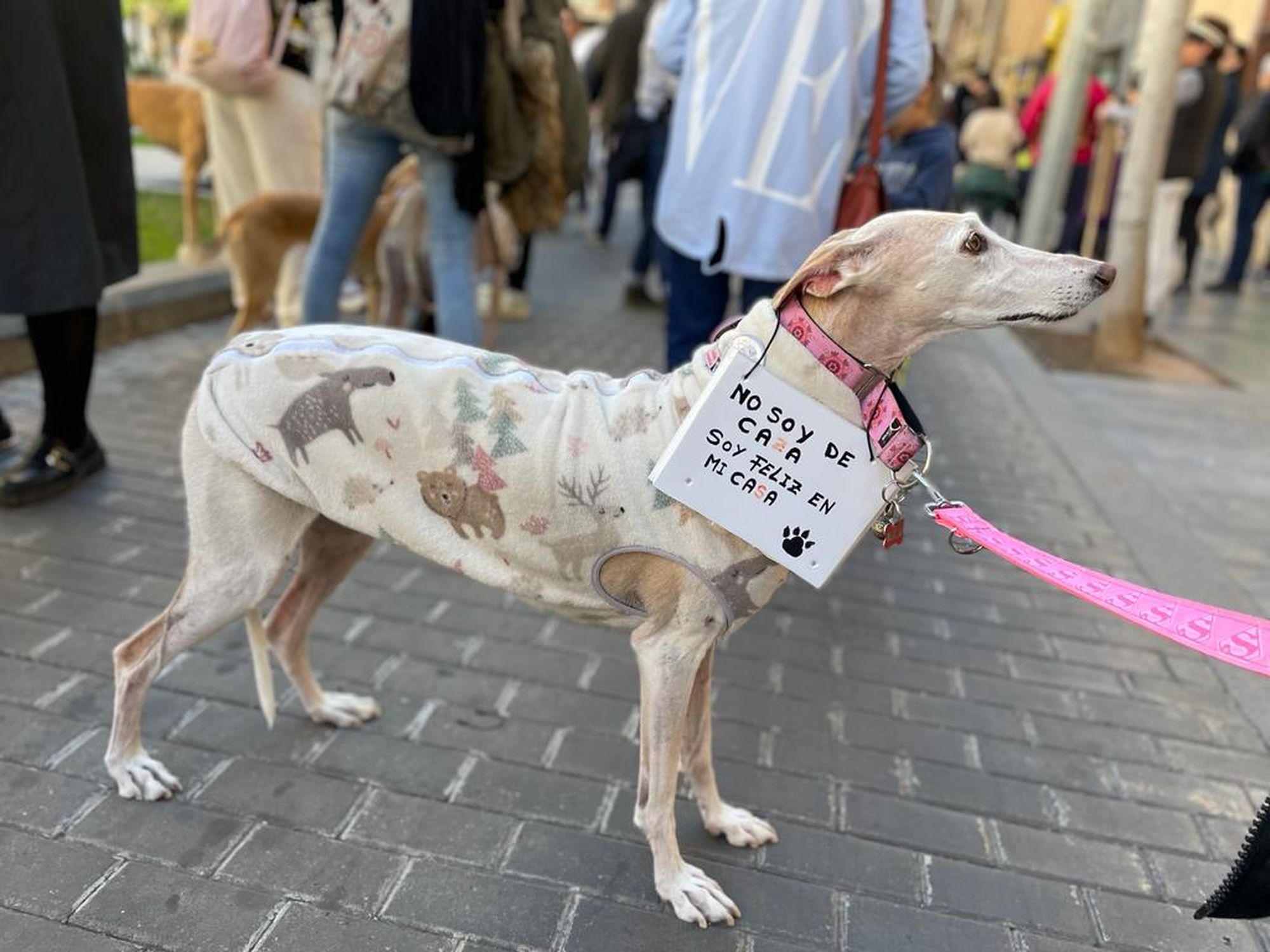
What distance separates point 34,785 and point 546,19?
11.2 feet

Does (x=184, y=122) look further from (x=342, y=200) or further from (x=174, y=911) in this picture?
(x=174, y=911)

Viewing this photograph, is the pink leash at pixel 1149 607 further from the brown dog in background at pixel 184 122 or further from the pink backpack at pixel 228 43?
the brown dog in background at pixel 184 122

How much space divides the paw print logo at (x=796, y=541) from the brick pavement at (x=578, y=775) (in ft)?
2.71

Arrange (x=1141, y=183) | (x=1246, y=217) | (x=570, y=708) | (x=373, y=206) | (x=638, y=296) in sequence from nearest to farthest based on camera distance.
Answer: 1. (x=570, y=708)
2. (x=373, y=206)
3. (x=1141, y=183)
4. (x=638, y=296)
5. (x=1246, y=217)

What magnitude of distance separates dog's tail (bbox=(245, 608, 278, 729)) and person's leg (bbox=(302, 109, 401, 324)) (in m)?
1.95

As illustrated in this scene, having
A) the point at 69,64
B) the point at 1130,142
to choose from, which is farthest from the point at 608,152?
the point at 69,64

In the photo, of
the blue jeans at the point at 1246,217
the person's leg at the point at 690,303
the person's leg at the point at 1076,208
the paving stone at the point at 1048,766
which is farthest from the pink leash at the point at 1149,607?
the blue jeans at the point at 1246,217

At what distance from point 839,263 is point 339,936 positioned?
1605mm

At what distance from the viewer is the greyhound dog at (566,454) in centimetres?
175

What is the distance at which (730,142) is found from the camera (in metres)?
3.30

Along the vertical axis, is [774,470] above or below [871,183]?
below

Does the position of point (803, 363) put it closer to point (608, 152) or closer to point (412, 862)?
point (412, 862)

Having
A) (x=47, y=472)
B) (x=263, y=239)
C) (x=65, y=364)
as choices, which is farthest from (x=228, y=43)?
(x=47, y=472)

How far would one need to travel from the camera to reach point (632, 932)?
78.5 inches
